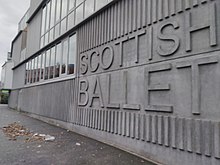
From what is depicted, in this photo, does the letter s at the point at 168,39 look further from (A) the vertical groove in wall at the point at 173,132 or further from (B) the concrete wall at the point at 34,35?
(B) the concrete wall at the point at 34,35

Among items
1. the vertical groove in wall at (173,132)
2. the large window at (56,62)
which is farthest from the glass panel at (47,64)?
the vertical groove in wall at (173,132)

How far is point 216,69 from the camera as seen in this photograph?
3.66 meters

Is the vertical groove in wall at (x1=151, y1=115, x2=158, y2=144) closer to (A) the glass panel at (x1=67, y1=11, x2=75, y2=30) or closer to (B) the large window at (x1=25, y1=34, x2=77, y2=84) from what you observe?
(B) the large window at (x1=25, y1=34, x2=77, y2=84)

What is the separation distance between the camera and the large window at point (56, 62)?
978 centimetres

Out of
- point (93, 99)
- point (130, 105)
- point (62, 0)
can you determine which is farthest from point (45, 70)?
point (130, 105)

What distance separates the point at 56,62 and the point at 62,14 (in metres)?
2.81

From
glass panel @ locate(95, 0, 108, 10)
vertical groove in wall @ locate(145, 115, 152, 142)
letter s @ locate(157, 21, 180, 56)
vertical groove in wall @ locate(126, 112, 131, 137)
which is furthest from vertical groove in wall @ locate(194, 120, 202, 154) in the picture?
glass panel @ locate(95, 0, 108, 10)

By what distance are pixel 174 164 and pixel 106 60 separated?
13.2ft

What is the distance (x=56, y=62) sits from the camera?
37.8 ft

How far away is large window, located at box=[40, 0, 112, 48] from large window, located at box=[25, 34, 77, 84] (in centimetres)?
71

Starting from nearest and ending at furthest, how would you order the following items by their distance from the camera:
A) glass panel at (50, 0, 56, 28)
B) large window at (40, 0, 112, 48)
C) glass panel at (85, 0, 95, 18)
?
glass panel at (85, 0, 95, 18)
large window at (40, 0, 112, 48)
glass panel at (50, 0, 56, 28)

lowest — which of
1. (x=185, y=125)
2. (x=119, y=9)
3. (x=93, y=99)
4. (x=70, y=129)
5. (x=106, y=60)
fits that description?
(x=70, y=129)

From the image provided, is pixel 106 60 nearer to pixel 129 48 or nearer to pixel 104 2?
pixel 129 48

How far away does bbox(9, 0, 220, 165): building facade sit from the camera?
Answer: 3.83 meters
